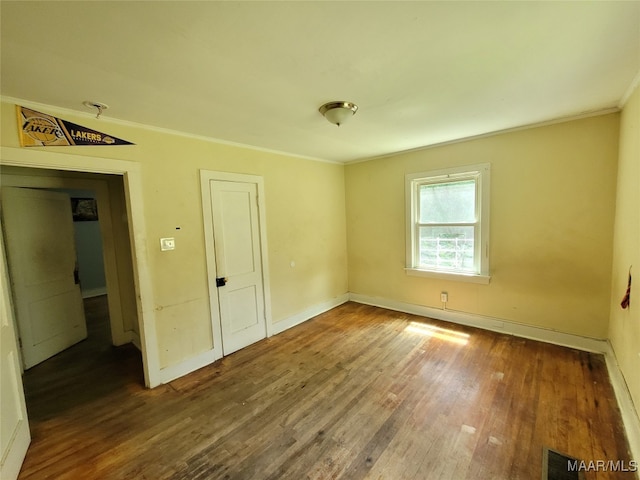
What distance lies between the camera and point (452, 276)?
3.61m

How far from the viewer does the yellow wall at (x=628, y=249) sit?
1.87 m

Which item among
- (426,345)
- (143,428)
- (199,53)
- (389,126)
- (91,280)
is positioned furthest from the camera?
(91,280)

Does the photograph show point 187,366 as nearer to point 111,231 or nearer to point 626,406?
point 111,231

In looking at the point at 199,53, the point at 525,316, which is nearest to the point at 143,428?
the point at 199,53

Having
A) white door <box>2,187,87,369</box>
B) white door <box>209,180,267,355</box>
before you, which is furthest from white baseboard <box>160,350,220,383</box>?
white door <box>2,187,87,369</box>

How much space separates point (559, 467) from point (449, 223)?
2616mm

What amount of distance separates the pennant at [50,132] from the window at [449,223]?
11.9ft

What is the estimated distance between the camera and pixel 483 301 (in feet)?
11.3

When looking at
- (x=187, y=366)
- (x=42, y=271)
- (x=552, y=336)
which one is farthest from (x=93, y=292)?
(x=552, y=336)

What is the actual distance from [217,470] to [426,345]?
241 centimetres

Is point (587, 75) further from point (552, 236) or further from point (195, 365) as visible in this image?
point (195, 365)

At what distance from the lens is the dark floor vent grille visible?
1532 millimetres

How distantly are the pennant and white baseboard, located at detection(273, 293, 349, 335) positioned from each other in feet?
9.11

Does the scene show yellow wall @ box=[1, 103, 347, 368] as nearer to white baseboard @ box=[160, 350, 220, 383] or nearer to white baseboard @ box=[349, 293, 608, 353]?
white baseboard @ box=[160, 350, 220, 383]
